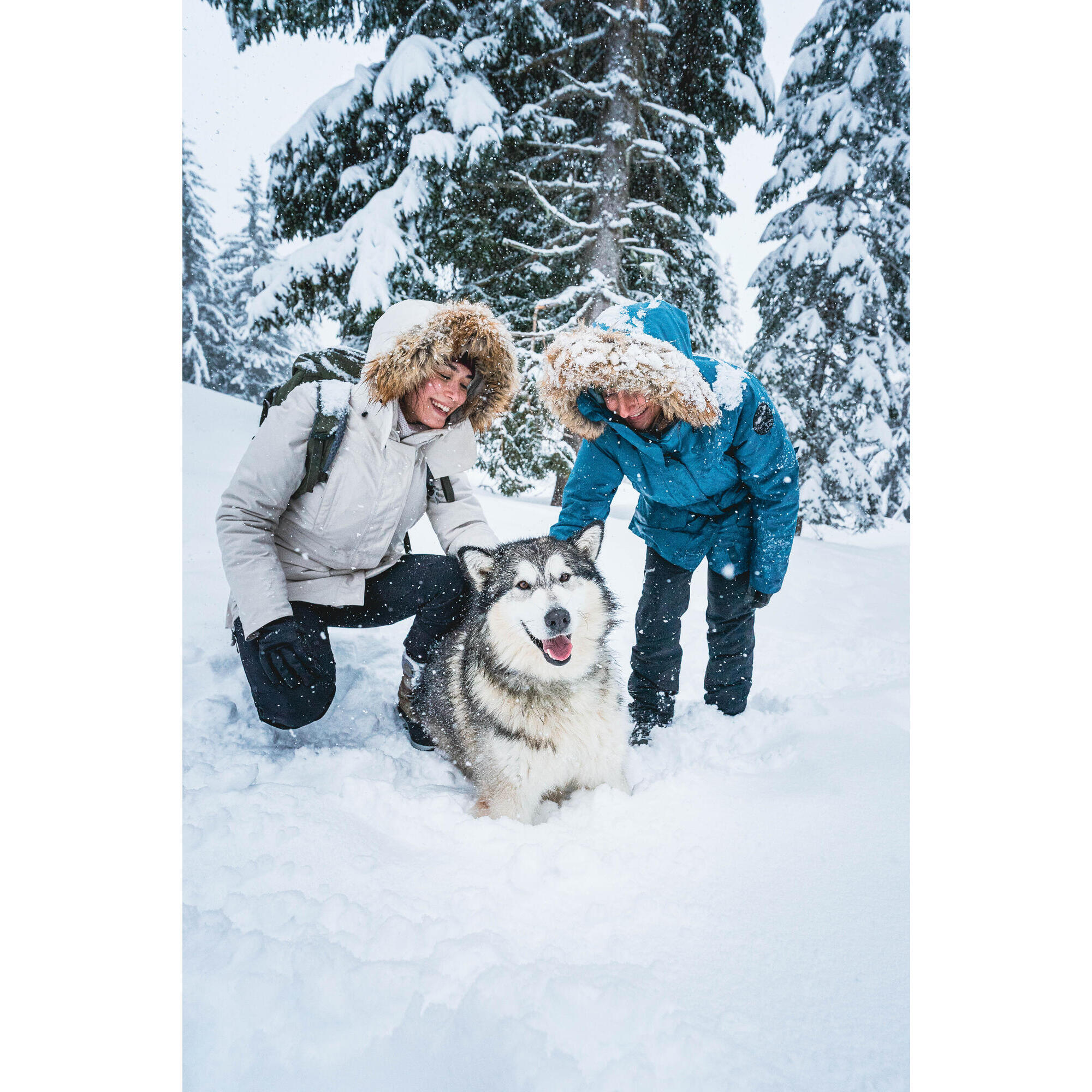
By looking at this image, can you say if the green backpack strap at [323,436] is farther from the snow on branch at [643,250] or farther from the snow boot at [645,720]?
the snow boot at [645,720]

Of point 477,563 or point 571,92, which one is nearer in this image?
point 477,563

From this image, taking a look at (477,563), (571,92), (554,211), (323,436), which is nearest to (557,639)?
(477,563)

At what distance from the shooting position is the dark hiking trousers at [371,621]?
196 cm

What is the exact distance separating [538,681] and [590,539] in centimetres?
52

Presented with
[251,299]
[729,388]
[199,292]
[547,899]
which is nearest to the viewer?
[547,899]

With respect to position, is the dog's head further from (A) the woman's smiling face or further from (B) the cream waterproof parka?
(A) the woman's smiling face

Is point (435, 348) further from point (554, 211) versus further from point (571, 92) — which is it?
point (571, 92)

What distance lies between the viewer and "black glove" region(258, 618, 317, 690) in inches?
71.3

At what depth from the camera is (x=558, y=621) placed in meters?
1.75

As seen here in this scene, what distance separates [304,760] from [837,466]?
2213 mm

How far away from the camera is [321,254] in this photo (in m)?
2.12

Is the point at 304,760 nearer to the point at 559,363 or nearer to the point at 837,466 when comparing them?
the point at 559,363
